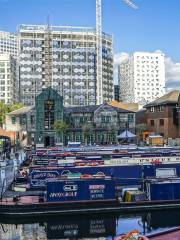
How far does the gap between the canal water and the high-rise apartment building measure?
153 metres

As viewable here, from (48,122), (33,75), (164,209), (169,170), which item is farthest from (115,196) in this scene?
(33,75)

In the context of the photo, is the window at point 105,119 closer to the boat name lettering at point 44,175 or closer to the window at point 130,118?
the window at point 130,118

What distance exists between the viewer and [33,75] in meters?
185

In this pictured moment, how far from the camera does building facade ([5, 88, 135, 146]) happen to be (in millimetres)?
100750

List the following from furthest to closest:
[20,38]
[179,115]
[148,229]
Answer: [20,38], [179,115], [148,229]

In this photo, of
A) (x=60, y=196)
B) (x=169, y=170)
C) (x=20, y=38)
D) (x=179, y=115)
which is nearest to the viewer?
(x=60, y=196)

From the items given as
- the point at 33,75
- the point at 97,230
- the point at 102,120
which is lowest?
the point at 97,230

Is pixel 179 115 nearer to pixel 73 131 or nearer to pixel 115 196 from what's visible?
pixel 73 131

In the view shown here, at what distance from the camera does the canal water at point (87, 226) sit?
86.5 feet

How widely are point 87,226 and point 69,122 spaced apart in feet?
244

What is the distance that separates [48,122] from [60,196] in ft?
230

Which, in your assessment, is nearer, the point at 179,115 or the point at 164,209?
the point at 164,209

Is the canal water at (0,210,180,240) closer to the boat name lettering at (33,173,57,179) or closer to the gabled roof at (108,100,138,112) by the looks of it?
the boat name lettering at (33,173,57,179)

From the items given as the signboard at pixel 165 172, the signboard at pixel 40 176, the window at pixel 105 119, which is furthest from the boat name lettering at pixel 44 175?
the window at pixel 105 119
